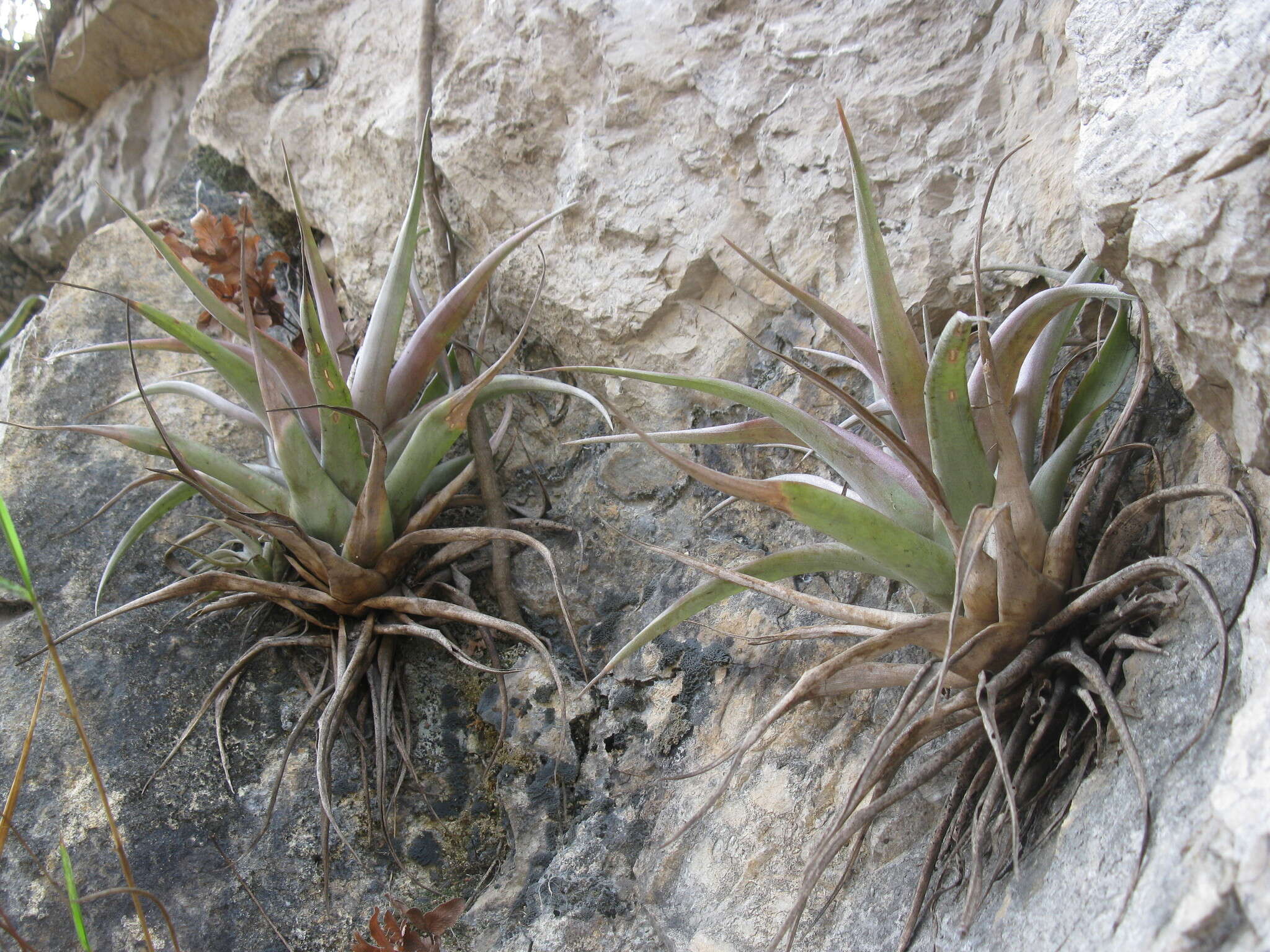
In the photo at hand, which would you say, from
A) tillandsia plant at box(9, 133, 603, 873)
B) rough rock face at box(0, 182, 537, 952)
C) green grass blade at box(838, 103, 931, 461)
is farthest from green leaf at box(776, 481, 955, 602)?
rough rock face at box(0, 182, 537, 952)

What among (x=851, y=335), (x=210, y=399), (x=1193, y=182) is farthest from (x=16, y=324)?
(x=1193, y=182)

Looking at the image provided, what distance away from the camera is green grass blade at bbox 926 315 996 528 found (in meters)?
1.05

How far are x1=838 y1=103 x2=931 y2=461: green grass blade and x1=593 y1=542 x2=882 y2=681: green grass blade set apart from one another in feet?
0.56

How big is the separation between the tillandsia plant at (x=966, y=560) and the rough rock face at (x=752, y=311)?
0.07 meters

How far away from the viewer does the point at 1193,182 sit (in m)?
0.88

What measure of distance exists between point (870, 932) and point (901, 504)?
1.77ft

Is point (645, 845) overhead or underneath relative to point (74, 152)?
underneath

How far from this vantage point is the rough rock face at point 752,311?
87 centimetres

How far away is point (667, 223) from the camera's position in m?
1.83

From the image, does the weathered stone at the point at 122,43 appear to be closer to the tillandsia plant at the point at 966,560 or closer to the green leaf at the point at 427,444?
the green leaf at the point at 427,444

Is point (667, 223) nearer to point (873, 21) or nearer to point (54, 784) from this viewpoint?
point (873, 21)

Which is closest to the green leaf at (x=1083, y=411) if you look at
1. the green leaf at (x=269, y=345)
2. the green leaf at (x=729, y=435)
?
the green leaf at (x=729, y=435)

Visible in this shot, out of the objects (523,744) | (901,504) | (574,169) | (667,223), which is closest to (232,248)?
(574,169)

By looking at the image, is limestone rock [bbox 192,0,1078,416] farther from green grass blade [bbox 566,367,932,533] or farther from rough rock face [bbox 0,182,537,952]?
rough rock face [bbox 0,182,537,952]
